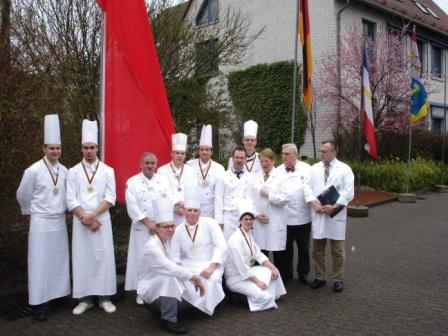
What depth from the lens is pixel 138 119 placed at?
6480mm

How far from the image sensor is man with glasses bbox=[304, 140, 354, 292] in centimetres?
633

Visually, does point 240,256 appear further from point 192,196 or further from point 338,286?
point 338,286

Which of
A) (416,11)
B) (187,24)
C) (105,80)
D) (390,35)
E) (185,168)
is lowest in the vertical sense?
(185,168)

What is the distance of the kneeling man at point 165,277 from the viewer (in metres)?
4.95

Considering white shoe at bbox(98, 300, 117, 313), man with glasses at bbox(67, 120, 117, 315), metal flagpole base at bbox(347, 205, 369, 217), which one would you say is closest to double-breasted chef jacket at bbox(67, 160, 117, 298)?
man with glasses at bbox(67, 120, 117, 315)

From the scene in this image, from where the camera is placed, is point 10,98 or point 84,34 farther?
point 84,34

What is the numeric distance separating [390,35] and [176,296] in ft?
61.4

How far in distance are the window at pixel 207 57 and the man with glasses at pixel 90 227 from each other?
19.6 feet

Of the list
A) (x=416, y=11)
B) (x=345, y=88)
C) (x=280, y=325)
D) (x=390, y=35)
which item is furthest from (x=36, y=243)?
(x=416, y=11)

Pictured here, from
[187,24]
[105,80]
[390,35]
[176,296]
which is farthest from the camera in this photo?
[390,35]

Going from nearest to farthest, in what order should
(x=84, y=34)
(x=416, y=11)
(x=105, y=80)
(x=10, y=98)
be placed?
(x=10, y=98) → (x=105, y=80) → (x=84, y=34) → (x=416, y=11)

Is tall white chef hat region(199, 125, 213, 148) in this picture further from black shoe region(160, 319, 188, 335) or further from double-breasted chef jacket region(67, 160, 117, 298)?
black shoe region(160, 319, 188, 335)

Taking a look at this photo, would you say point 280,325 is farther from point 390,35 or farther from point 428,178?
point 390,35

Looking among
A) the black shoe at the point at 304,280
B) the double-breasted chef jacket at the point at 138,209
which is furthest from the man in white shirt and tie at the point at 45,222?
the black shoe at the point at 304,280
